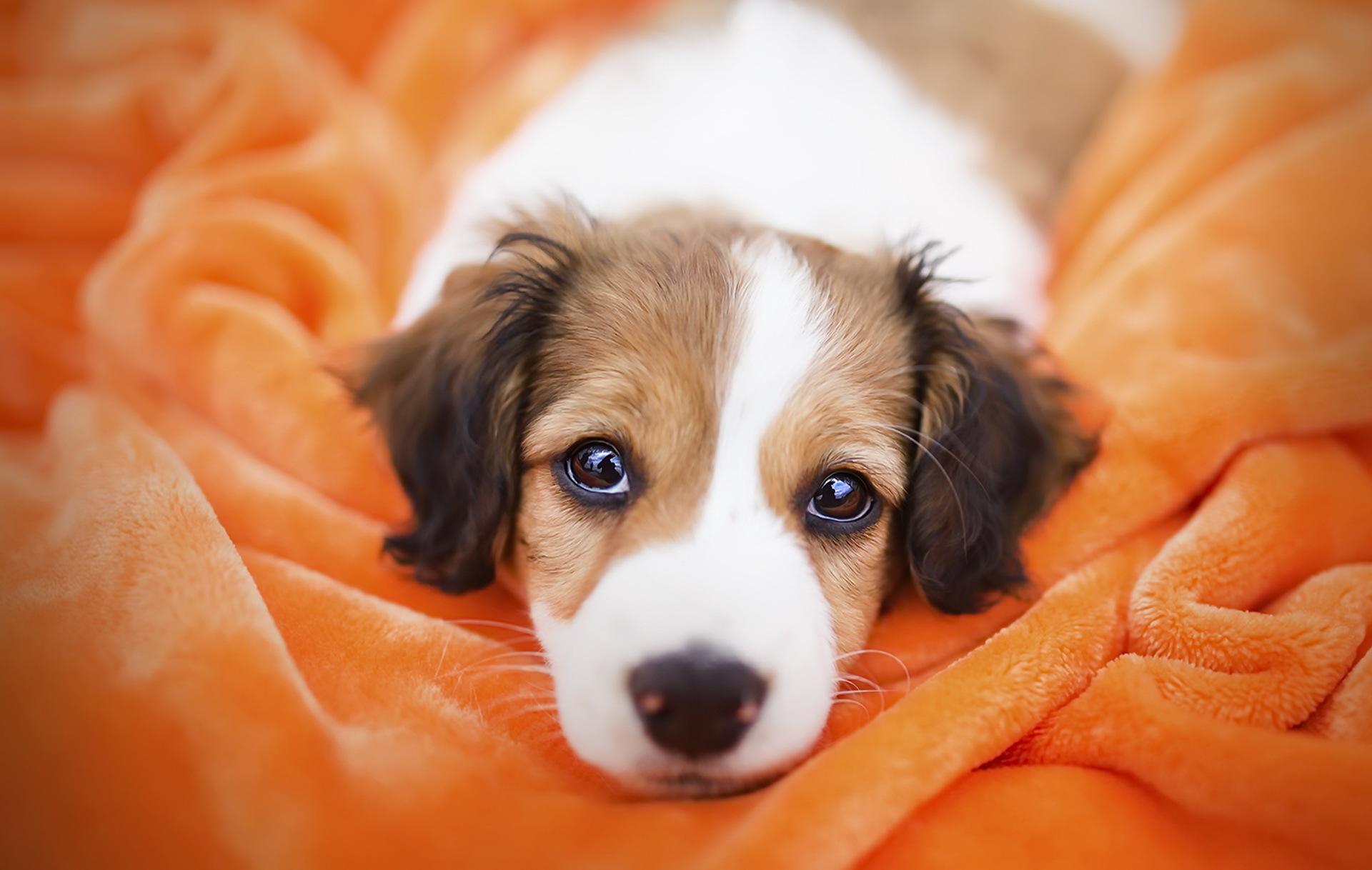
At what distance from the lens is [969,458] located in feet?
4.65

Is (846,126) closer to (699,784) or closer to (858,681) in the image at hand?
(858,681)

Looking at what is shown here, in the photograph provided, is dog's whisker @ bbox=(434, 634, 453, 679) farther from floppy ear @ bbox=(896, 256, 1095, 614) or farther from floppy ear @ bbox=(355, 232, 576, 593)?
floppy ear @ bbox=(896, 256, 1095, 614)

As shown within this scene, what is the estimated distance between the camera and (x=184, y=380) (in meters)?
1.76

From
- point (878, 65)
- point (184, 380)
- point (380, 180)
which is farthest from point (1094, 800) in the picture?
point (380, 180)

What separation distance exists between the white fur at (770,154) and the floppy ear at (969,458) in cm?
26

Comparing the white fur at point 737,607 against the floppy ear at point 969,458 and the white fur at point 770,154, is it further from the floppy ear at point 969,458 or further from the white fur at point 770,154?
the white fur at point 770,154

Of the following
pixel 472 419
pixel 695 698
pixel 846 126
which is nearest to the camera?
pixel 695 698

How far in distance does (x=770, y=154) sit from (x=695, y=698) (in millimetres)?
1409

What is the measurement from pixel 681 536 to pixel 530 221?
777mm

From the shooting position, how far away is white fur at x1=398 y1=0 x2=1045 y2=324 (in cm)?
195

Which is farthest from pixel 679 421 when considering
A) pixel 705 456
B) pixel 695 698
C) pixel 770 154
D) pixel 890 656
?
pixel 770 154

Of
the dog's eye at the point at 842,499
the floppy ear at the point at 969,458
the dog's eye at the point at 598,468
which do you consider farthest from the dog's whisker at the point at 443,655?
the floppy ear at the point at 969,458

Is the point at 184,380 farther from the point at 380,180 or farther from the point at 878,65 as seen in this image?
the point at 878,65

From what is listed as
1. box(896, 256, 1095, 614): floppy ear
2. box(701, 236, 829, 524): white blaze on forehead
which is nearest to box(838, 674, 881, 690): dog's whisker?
box(896, 256, 1095, 614): floppy ear
